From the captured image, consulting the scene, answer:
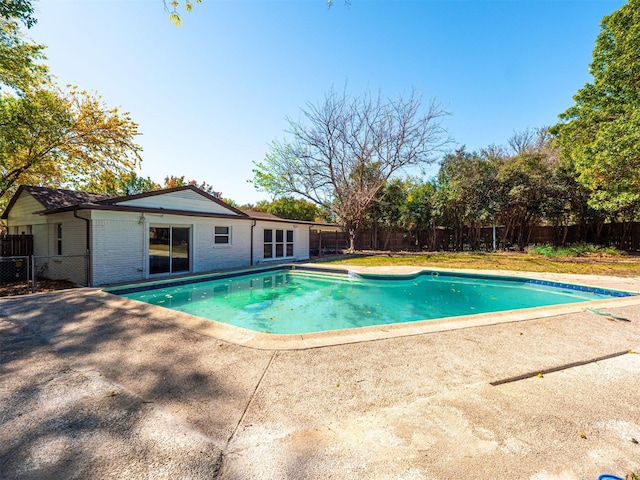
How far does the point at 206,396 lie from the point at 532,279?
1024 cm

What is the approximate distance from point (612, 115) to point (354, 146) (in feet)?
38.8

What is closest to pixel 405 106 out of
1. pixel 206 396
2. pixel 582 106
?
pixel 582 106

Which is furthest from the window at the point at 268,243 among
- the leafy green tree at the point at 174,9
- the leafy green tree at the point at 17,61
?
the leafy green tree at the point at 17,61

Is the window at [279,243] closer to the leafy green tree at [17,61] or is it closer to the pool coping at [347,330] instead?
the pool coping at [347,330]

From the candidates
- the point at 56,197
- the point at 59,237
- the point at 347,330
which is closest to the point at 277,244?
the point at 59,237

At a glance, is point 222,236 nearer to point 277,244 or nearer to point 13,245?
point 277,244

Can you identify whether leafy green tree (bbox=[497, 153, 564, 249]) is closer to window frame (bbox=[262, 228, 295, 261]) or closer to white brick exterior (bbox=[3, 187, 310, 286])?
window frame (bbox=[262, 228, 295, 261])

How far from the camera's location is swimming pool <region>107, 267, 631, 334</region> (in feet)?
20.5

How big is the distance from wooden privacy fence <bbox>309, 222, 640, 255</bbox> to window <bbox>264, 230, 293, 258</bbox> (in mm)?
3633

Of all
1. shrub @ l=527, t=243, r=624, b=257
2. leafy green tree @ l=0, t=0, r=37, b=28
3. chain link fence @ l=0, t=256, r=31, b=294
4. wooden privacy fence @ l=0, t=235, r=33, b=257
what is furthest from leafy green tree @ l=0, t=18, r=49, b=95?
shrub @ l=527, t=243, r=624, b=257

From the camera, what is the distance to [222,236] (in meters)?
11.4

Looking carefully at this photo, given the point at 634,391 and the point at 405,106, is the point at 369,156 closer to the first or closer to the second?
the point at 405,106

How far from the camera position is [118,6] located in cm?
689

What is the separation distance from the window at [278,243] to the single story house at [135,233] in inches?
15.2
